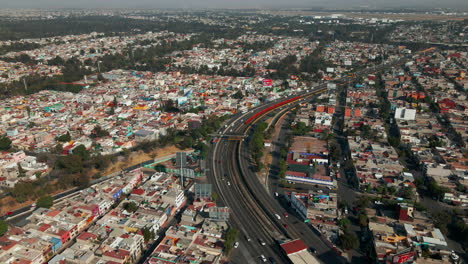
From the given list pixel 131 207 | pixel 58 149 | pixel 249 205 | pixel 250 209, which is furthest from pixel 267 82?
pixel 131 207

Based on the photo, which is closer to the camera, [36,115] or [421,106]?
[36,115]

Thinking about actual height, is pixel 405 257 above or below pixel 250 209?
above

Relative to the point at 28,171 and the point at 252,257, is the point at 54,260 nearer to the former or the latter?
the point at 252,257

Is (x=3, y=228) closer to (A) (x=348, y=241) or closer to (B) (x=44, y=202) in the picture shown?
(B) (x=44, y=202)

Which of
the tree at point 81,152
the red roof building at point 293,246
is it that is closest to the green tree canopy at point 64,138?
the tree at point 81,152

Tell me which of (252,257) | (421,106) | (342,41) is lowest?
(252,257)

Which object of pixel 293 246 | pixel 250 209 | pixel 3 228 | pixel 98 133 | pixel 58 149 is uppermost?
pixel 98 133

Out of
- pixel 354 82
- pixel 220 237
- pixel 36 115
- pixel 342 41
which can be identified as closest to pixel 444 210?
pixel 220 237

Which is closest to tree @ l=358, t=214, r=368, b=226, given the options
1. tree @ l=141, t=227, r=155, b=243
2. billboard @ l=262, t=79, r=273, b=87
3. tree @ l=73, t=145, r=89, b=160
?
Answer: tree @ l=141, t=227, r=155, b=243
